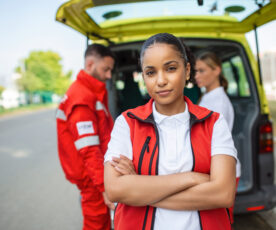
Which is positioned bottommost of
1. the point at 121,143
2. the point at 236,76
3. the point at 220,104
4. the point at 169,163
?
the point at 169,163

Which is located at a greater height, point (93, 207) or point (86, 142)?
point (86, 142)

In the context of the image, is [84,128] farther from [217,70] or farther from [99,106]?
[217,70]

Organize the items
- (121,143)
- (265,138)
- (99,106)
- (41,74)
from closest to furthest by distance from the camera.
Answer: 1. (121,143)
2. (99,106)
3. (265,138)
4. (41,74)

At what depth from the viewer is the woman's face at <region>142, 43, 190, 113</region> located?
1.31m

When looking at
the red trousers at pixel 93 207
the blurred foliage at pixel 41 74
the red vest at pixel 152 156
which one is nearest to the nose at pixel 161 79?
the red vest at pixel 152 156

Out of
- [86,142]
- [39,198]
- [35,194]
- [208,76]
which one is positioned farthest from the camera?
[35,194]

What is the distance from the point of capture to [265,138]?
285cm

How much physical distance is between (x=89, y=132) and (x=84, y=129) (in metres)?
0.04

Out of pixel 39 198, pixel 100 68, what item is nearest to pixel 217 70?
pixel 100 68

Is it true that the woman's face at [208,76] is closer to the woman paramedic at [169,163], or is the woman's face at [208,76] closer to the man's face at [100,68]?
the man's face at [100,68]

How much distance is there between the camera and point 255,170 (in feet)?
9.48

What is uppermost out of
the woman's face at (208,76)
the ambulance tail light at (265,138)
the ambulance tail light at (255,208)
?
the woman's face at (208,76)

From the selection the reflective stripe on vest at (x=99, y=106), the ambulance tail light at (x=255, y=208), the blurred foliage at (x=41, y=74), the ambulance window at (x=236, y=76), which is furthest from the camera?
the blurred foliage at (x=41, y=74)

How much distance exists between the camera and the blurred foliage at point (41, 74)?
47.1 meters
